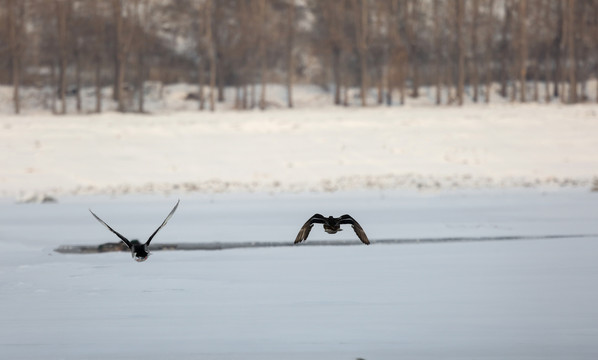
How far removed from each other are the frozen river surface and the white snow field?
3 cm

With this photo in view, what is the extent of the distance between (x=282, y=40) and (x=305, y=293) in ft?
120

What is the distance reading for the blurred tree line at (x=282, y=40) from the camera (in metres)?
41.0

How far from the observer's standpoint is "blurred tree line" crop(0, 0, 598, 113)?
41.0 meters

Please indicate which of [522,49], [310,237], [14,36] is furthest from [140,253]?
[522,49]

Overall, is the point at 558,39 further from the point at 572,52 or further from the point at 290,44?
the point at 290,44

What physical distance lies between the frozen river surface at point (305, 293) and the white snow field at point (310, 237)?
3 centimetres

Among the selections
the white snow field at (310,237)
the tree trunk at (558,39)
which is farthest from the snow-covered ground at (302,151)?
the tree trunk at (558,39)

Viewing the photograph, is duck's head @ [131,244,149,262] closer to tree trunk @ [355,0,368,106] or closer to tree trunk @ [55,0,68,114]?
tree trunk @ [55,0,68,114]

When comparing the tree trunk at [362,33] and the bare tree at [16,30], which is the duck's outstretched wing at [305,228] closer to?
the tree trunk at [362,33]

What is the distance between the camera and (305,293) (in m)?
9.12

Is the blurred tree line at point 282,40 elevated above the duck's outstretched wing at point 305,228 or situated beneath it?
elevated above

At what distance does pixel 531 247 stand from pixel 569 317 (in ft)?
14.6

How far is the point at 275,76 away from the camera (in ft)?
171

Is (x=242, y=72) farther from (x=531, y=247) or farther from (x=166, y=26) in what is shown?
(x=531, y=247)
